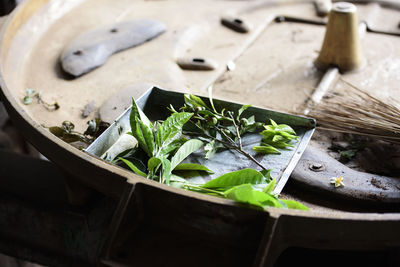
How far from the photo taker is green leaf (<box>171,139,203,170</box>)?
1306 mm

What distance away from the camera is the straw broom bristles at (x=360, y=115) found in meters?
1.47

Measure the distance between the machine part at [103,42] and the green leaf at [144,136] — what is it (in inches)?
26.5

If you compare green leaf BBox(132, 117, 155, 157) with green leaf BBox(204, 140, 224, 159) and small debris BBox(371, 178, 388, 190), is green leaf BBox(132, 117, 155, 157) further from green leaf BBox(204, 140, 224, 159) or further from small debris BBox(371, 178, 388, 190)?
small debris BBox(371, 178, 388, 190)

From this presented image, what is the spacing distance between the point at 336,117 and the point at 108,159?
2.34ft

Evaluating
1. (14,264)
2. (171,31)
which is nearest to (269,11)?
(171,31)

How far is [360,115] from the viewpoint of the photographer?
156 centimetres

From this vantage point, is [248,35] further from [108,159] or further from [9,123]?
[9,123]

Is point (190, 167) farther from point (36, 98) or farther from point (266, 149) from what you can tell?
point (36, 98)

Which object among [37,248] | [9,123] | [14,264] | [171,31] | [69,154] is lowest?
[14,264]

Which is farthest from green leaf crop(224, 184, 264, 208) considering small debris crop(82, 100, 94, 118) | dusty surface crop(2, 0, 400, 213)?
small debris crop(82, 100, 94, 118)

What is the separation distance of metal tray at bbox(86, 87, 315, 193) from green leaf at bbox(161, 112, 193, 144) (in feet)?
0.30

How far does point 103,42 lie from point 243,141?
2.96 feet

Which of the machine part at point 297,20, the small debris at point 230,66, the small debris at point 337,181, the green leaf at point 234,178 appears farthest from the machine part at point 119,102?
the machine part at point 297,20

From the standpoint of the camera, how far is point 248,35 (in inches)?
86.5
